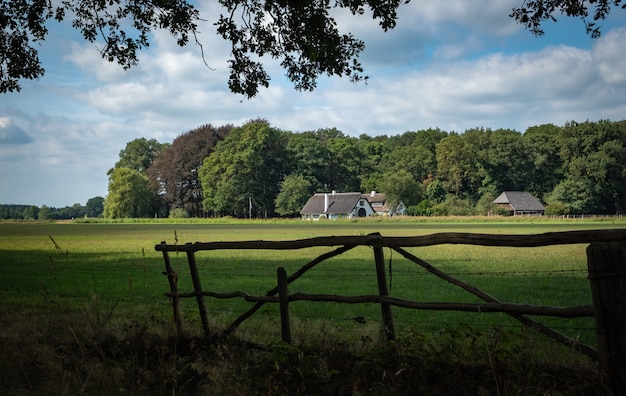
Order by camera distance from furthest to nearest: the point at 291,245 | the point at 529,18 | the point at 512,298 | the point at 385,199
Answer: the point at 385,199, the point at 512,298, the point at 529,18, the point at 291,245

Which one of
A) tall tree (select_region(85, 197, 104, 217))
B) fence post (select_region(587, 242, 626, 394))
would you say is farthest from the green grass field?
tall tree (select_region(85, 197, 104, 217))

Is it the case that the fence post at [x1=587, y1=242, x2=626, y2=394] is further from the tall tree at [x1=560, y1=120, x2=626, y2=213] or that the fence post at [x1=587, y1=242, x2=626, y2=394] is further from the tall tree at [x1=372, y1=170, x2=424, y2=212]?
the tall tree at [x1=560, y1=120, x2=626, y2=213]

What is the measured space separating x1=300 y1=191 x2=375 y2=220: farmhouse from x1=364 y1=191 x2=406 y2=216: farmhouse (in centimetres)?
275

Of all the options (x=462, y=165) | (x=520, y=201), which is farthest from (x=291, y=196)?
(x=520, y=201)

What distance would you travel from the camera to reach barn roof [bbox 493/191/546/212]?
332 ft

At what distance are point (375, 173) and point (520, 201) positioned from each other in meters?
31.5

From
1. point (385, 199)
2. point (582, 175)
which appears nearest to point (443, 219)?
point (385, 199)

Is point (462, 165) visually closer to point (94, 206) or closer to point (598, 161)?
point (598, 161)

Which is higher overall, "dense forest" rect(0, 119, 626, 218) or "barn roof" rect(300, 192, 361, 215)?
"dense forest" rect(0, 119, 626, 218)

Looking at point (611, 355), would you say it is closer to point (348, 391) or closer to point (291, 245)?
point (348, 391)

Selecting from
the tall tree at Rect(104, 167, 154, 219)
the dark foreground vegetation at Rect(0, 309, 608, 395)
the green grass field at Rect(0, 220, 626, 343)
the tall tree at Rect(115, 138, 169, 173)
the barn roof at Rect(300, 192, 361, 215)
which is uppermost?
the tall tree at Rect(115, 138, 169, 173)

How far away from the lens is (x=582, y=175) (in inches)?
3888

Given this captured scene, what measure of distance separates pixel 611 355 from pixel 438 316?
6218 mm

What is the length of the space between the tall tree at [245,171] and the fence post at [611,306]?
98723 mm
